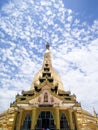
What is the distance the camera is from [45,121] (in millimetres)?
30484

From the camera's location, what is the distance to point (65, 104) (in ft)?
106

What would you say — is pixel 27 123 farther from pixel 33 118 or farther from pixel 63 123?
pixel 63 123

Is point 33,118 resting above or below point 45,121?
above

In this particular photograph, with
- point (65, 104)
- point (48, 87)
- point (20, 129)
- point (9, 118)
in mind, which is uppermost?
point (48, 87)

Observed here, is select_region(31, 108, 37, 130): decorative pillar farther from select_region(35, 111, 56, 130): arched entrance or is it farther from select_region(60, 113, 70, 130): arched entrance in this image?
select_region(60, 113, 70, 130): arched entrance

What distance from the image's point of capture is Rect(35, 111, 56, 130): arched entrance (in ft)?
98.5

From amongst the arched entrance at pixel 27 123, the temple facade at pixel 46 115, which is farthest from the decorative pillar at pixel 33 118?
the arched entrance at pixel 27 123

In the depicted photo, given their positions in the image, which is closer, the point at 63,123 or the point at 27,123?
the point at 27,123

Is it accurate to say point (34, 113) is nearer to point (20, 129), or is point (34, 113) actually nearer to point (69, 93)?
point (20, 129)

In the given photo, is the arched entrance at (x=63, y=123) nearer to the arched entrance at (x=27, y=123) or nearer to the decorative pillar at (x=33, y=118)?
the decorative pillar at (x=33, y=118)

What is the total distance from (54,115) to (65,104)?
282 centimetres

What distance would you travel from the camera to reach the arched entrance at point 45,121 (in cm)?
3002

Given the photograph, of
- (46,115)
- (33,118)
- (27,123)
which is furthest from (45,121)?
(27,123)

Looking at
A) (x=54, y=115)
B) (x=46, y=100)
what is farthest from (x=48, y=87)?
(x=54, y=115)
